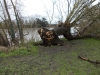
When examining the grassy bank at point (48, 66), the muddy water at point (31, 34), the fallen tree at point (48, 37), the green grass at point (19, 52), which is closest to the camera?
the grassy bank at point (48, 66)

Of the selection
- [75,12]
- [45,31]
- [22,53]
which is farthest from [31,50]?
[75,12]

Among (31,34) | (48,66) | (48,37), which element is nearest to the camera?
(48,66)

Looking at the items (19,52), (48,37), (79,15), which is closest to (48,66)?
(19,52)

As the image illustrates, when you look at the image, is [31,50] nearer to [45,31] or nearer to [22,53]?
[22,53]

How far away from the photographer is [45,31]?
22.2 feet

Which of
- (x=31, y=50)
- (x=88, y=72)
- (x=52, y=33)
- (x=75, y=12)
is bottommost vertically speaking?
(x=88, y=72)

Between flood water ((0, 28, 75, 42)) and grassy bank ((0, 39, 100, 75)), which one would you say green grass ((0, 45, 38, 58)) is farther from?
flood water ((0, 28, 75, 42))

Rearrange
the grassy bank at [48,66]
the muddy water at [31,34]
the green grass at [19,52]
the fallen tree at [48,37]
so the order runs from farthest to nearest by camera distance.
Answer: the muddy water at [31,34] < the fallen tree at [48,37] < the green grass at [19,52] < the grassy bank at [48,66]

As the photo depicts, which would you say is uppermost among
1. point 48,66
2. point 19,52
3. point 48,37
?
point 48,37

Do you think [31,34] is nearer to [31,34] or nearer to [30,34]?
[31,34]

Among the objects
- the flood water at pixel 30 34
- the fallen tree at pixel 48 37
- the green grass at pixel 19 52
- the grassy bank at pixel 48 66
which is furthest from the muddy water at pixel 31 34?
the grassy bank at pixel 48 66

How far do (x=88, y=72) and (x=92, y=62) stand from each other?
84cm

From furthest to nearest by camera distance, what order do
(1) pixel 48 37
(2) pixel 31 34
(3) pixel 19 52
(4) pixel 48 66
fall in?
(2) pixel 31 34 < (1) pixel 48 37 < (3) pixel 19 52 < (4) pixel 48 66

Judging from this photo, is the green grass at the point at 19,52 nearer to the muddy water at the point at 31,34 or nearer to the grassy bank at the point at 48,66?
the grassy bank at the point at 48,66
